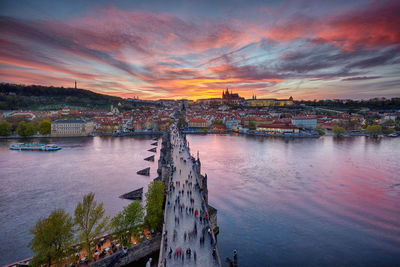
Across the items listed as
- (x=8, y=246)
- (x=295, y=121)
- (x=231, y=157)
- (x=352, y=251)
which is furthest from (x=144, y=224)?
(x=295, y=121)

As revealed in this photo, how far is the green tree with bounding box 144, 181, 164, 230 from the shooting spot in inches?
369

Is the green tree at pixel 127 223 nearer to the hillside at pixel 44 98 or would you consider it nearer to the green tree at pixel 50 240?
the green tree at pixel 50 240

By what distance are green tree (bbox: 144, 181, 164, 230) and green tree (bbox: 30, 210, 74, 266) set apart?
3030 millimetres

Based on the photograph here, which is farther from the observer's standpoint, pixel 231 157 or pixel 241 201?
pixel 231 157

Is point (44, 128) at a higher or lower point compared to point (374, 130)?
lower

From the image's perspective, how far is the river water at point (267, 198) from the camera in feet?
32.4

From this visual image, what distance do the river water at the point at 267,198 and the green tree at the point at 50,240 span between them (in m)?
3.21

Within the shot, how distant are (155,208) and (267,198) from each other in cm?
856

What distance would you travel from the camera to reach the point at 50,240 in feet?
22.8

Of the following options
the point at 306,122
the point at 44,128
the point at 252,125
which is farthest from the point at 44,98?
the point at 306,122

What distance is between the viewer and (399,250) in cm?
987

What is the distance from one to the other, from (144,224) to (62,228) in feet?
11.0

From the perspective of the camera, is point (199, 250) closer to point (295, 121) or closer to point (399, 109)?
point (295, 121)

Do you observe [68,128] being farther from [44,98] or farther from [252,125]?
[44,98]
